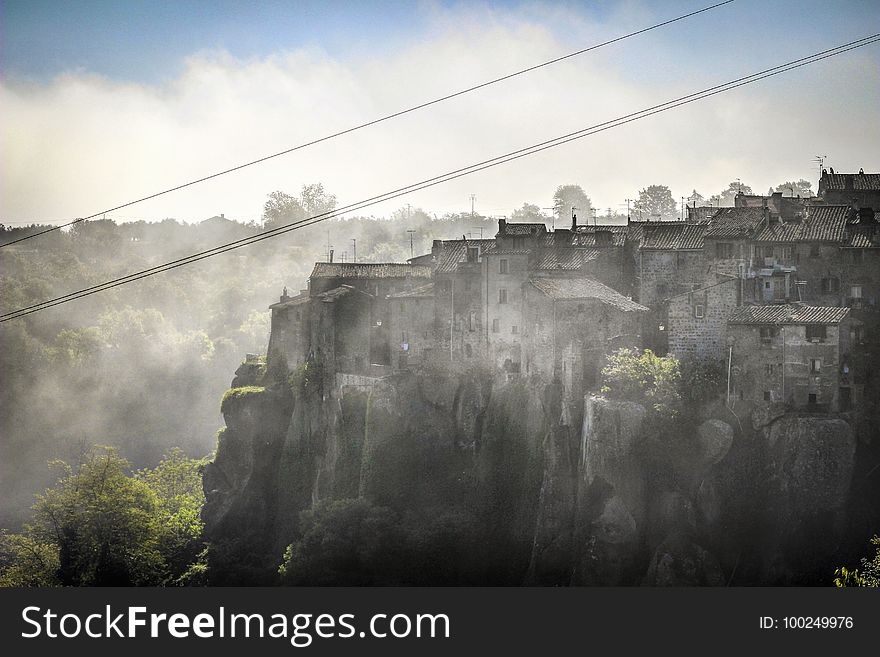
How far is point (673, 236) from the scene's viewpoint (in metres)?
47.6

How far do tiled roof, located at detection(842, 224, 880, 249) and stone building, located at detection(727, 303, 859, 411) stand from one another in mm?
7115

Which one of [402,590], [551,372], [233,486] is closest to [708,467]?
[551,372]

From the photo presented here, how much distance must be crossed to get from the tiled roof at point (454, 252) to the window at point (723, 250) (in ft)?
28.4

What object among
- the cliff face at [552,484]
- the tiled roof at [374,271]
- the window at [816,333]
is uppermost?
the tiled roof at [374,271]

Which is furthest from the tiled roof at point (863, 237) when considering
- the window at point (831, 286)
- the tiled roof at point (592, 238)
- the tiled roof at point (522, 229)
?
the tiled roof at point (522, 229)

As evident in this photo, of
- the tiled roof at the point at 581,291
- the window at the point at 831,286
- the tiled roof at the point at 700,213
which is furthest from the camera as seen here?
the tiled roof at the point at 700,213

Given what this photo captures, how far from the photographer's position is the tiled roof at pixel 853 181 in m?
52.6

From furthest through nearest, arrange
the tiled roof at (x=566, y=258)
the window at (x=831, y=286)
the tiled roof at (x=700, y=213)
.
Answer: the tiled roof at (x=700, y=213) < the tiled roof at (x=566, y=258) < the window at (x=831, y=286)

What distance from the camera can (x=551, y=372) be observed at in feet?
136

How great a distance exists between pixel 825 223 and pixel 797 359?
10406mm

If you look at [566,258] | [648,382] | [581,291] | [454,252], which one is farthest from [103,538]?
[648,382]

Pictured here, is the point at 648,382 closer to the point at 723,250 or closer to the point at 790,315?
the point at 790,315

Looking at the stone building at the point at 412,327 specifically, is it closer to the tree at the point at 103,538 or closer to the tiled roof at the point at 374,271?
the tiled roof at the point at 374,271

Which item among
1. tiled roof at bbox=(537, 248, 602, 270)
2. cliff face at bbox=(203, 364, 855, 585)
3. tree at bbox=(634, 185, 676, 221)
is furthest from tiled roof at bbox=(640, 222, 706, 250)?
tree at bbox=(634, 185, 676, 221)
